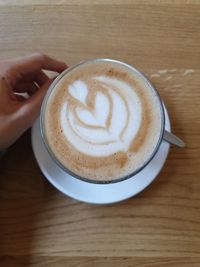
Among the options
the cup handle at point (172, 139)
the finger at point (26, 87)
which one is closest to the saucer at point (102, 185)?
the cup handle at point (172, 139)

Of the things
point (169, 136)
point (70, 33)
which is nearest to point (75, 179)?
point (169, 136)

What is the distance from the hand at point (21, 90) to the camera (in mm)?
622

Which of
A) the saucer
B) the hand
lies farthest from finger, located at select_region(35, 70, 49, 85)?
the saucer

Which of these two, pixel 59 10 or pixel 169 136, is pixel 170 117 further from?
pixel 59 10

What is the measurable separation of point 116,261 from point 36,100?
29 cm

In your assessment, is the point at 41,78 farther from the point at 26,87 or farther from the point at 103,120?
the point at 103,120

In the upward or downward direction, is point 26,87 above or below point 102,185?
above

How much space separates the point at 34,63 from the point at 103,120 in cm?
15

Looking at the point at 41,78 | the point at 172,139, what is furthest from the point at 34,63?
the point at 172,139

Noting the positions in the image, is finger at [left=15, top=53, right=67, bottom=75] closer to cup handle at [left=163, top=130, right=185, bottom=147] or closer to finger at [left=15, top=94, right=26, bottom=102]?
finger at [left=15, top=94, right=26, bottom=102]

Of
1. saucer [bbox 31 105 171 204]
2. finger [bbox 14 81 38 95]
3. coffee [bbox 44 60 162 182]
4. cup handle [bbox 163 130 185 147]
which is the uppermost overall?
finger [bbox 14 81 38 95]

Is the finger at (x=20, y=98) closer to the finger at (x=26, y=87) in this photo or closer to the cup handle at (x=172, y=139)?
the finger at (x=26, y=87)

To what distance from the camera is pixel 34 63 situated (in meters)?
0.65

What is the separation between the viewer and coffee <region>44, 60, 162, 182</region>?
60 cm
